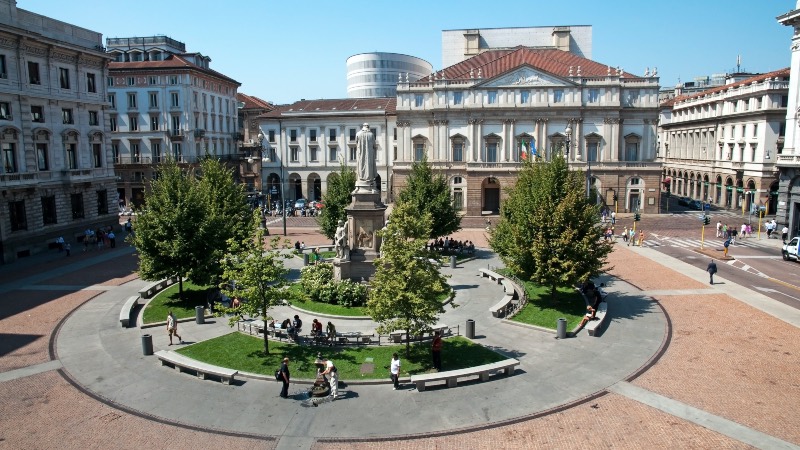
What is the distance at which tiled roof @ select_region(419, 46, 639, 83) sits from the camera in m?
68.5

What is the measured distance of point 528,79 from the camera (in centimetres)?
6662

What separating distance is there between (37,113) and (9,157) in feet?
15.4

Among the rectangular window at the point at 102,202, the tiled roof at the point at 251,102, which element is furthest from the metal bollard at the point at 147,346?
the tiled roof at the point at 251,102

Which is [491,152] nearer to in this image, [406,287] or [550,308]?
[550,308]

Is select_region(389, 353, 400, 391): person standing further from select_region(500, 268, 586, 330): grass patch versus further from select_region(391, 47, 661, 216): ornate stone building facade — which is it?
select_region(391, 47, 661, 216): ornate stone building facade

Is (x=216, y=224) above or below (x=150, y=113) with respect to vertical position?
below

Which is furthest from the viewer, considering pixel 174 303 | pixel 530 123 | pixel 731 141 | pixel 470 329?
pixel 731 141

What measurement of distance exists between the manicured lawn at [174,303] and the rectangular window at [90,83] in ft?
93.0

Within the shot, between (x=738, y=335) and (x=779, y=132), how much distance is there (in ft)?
166

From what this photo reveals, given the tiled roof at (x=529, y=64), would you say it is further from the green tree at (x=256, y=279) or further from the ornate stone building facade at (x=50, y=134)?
the green tree at (x=256, y=279)

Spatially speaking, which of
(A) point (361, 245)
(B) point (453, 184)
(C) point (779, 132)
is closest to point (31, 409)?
(A) point (361, 245)

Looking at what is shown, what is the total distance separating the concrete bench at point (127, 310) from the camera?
25438 millimetres

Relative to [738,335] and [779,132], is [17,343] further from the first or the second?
[779,132]

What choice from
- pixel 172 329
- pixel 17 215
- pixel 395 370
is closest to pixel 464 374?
pixel 395 370
